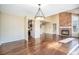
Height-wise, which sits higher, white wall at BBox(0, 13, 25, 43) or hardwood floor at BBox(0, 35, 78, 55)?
white wall at BBox(0, 13, 25, 43)

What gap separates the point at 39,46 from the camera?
2.20m

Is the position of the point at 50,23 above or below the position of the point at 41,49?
above

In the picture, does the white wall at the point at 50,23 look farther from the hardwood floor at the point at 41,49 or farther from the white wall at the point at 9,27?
the white wall at the point at 9,27

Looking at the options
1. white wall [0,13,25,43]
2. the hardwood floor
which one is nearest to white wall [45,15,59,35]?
the hardwood floor

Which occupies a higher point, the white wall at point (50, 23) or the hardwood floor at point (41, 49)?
the white wall at point (50, 23)

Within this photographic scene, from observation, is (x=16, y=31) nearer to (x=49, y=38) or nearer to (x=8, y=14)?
(x=8, y=14)

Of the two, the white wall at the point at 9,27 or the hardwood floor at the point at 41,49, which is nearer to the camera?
the hardwood floor at the point at 41,49

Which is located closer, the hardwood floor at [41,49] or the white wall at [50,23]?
the hardwood floor at [41,49]

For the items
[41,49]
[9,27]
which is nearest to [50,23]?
[41,49]

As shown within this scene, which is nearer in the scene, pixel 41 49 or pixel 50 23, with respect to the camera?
pixel 41 49

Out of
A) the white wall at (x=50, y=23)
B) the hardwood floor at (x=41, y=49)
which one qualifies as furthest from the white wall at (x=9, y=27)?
the white wall at (x=50, y=23)

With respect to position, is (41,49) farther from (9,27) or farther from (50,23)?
(9,27)

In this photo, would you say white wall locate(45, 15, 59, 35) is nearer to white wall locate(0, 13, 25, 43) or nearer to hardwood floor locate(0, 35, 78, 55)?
hardwood floor locate(0, 35, 78, 55)
